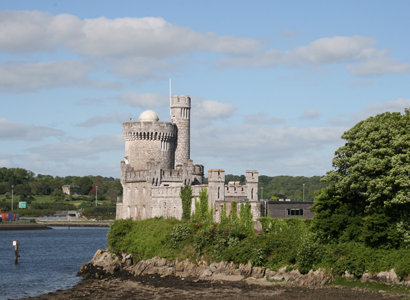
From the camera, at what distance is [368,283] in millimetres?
43969

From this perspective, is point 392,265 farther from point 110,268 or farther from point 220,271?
point 110,268

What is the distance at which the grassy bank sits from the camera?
45.1 meters

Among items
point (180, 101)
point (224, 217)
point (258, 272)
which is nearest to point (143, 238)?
point (224, 217)

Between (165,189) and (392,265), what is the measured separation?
29603mm

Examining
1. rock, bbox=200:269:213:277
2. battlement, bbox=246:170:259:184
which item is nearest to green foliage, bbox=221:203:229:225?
battlement, bbox=246:170:259:184

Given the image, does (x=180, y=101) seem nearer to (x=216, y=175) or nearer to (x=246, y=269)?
(x=216, y=175)

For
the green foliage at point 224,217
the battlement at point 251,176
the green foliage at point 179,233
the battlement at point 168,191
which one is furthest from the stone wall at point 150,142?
the green foliage at point 179,233

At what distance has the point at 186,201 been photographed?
6384 centimetres

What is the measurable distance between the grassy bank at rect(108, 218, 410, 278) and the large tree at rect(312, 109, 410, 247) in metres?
1.37

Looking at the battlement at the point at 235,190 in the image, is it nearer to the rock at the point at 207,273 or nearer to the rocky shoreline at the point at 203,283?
the rocky shoreline at the point at 203,283

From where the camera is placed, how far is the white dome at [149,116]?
238 feet

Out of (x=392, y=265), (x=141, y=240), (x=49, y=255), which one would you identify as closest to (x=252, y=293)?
(x=392, y=265)

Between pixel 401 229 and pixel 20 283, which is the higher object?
pixel 401 229

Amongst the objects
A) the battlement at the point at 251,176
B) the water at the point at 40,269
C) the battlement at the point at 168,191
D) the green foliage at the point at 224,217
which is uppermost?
the battlement at the point at 251,176
